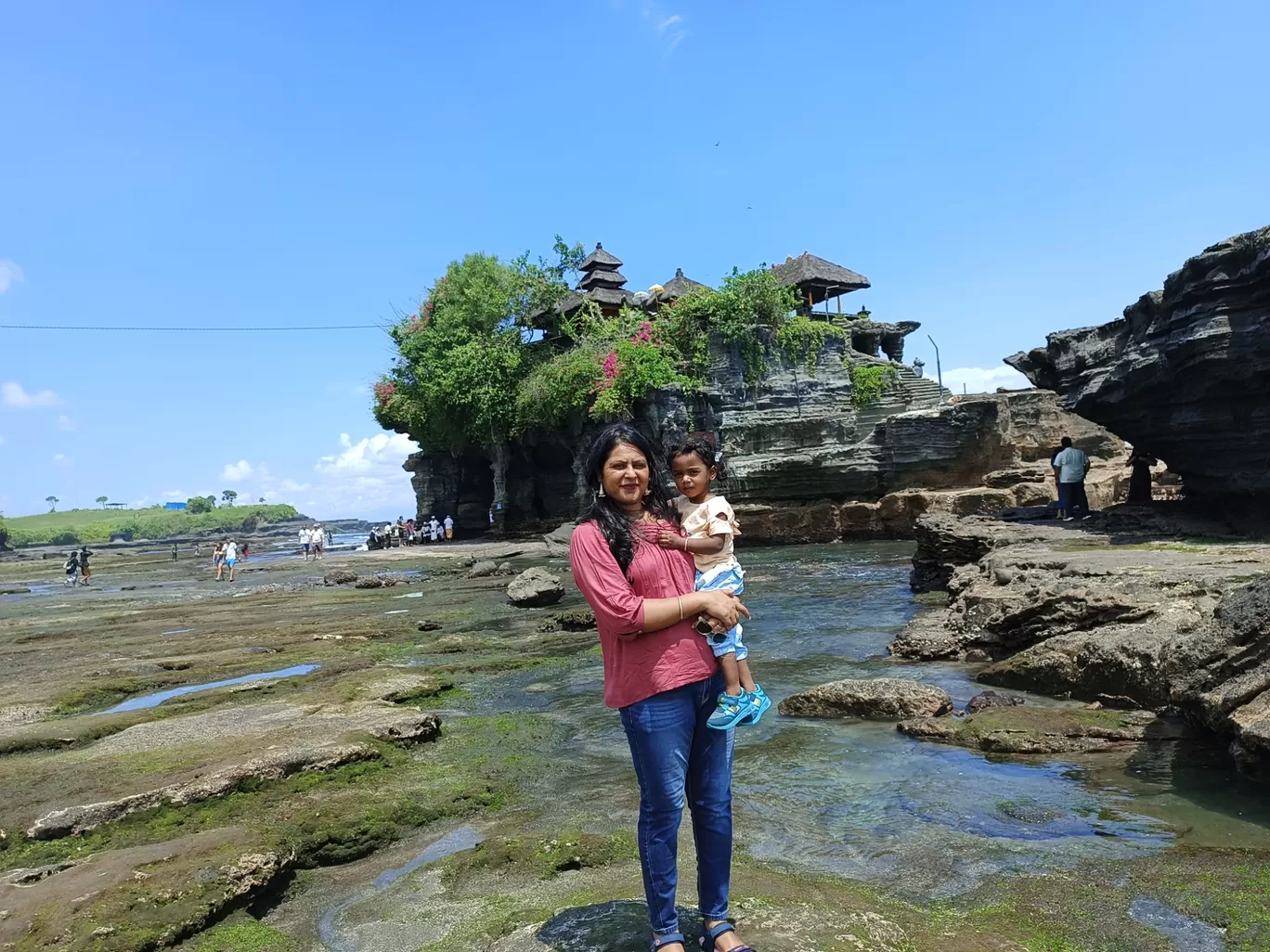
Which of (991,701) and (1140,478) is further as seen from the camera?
(1140,478)

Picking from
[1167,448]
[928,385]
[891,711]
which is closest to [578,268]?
[928,385]

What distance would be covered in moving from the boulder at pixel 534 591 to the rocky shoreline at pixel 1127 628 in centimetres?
737

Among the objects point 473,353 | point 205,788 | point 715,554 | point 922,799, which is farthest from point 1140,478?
point 473,353

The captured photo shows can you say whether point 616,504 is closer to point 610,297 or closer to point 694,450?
point 694,450

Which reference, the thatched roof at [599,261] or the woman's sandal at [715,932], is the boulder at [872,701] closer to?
the woman's sandal at [715,932]

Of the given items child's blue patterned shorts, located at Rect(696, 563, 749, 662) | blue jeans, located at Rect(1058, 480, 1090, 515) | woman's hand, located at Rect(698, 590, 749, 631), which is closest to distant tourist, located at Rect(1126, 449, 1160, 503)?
blue jeans, located at Rect(1058, 480, 1090, 515)

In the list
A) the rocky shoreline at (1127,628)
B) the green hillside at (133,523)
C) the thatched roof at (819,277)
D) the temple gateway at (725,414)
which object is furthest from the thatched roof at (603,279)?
the green hillside at (133,523)

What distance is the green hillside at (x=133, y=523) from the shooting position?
12338 cm

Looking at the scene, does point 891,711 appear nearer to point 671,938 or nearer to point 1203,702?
point 1203,702

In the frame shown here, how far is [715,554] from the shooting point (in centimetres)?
312

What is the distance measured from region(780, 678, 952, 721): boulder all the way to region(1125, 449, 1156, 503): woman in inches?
495

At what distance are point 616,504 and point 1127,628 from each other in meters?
5.77

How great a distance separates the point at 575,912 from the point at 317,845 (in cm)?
175

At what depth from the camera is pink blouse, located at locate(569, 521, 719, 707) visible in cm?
271
